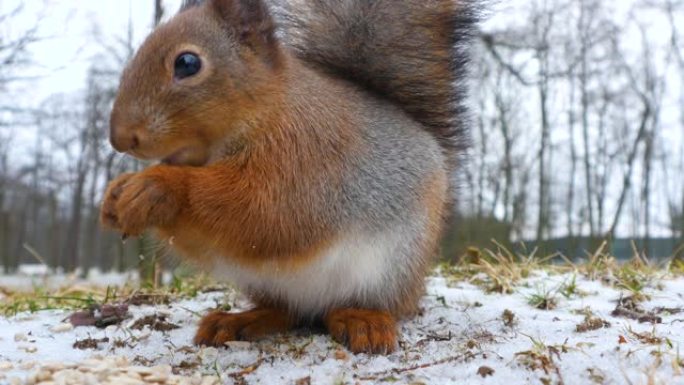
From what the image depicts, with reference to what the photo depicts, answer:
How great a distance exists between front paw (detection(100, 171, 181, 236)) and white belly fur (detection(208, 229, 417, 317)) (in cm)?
23

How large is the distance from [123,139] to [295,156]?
43 cm

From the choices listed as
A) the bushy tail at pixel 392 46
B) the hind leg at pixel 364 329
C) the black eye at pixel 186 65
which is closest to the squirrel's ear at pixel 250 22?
the black eye at pixel 186 65

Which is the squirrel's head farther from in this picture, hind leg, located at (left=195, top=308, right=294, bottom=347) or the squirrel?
hind leg, located at (left=195, top=308, right=294, bottom=347)

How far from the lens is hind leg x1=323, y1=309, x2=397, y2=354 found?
171cm

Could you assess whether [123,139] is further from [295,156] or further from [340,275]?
[340,275]

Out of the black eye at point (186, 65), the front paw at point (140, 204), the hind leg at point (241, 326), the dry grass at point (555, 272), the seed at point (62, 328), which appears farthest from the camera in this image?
the dry grass at point (555, 272)

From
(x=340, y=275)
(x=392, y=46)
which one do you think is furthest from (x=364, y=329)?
(x=392, y=46)

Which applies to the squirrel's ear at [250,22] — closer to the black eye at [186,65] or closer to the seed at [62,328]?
the black eye at [186,65]

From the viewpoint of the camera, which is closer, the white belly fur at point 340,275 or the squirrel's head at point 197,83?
the squirrel's head at point 197,83

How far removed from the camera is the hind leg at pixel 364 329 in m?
1.71

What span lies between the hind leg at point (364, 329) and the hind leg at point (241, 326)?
16 centimetres

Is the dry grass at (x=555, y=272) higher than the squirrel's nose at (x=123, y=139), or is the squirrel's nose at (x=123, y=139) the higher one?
the squirrel's nose at (x=123, y=139)

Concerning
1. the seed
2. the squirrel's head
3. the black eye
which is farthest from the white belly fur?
the seed

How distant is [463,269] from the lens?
3.05 metres
